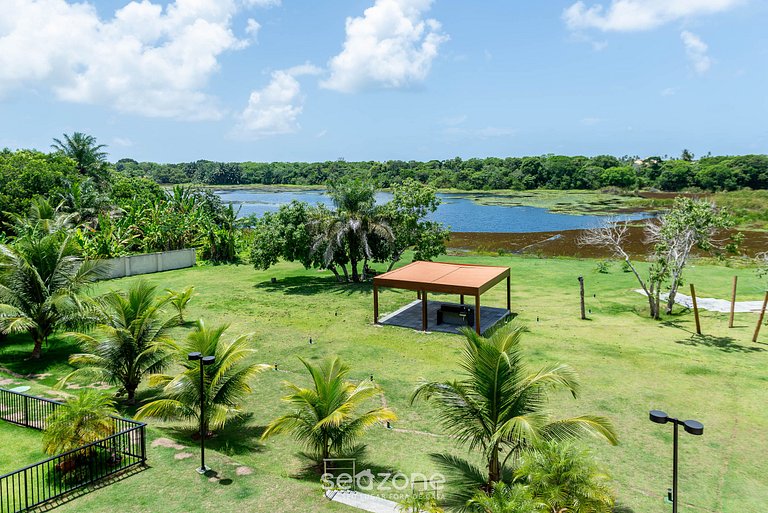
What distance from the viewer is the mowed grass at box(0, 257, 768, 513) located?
9.75 m

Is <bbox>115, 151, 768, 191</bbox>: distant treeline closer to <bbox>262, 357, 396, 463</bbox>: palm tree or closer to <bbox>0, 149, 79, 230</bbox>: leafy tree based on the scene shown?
<bbox>0, 149, 79, 230</bbox>: leafy tree

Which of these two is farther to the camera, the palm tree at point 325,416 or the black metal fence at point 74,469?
the palm tree at point 325,416

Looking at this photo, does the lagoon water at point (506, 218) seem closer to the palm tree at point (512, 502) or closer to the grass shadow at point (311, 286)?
the grass shadow at point (311, 286)

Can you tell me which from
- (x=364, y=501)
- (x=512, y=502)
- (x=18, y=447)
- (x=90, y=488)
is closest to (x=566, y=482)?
(x=512, y=502)

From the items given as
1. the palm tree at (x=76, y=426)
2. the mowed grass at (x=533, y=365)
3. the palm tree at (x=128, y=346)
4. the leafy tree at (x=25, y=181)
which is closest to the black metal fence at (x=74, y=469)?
the palm tree at (x=76, y=426)

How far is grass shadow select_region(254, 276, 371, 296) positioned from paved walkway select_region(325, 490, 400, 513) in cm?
1841

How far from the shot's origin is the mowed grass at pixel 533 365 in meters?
9.75

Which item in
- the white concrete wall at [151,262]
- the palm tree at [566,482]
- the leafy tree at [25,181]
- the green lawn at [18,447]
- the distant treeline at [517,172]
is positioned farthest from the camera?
the distant treeline at [517,172]

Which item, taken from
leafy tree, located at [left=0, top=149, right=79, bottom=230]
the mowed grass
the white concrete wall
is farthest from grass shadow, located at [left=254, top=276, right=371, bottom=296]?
leafy tree, located at [left=0, top=149, right=79, bottom=230]

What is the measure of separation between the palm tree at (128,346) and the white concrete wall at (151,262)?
20041 mm

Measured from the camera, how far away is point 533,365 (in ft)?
55.4

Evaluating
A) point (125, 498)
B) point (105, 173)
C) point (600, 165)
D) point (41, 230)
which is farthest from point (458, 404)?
point (600, 165)

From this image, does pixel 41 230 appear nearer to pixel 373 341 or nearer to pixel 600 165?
pixel 373 341

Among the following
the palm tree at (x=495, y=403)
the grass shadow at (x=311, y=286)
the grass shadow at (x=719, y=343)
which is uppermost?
the palm tree at (x=495, y=403)
